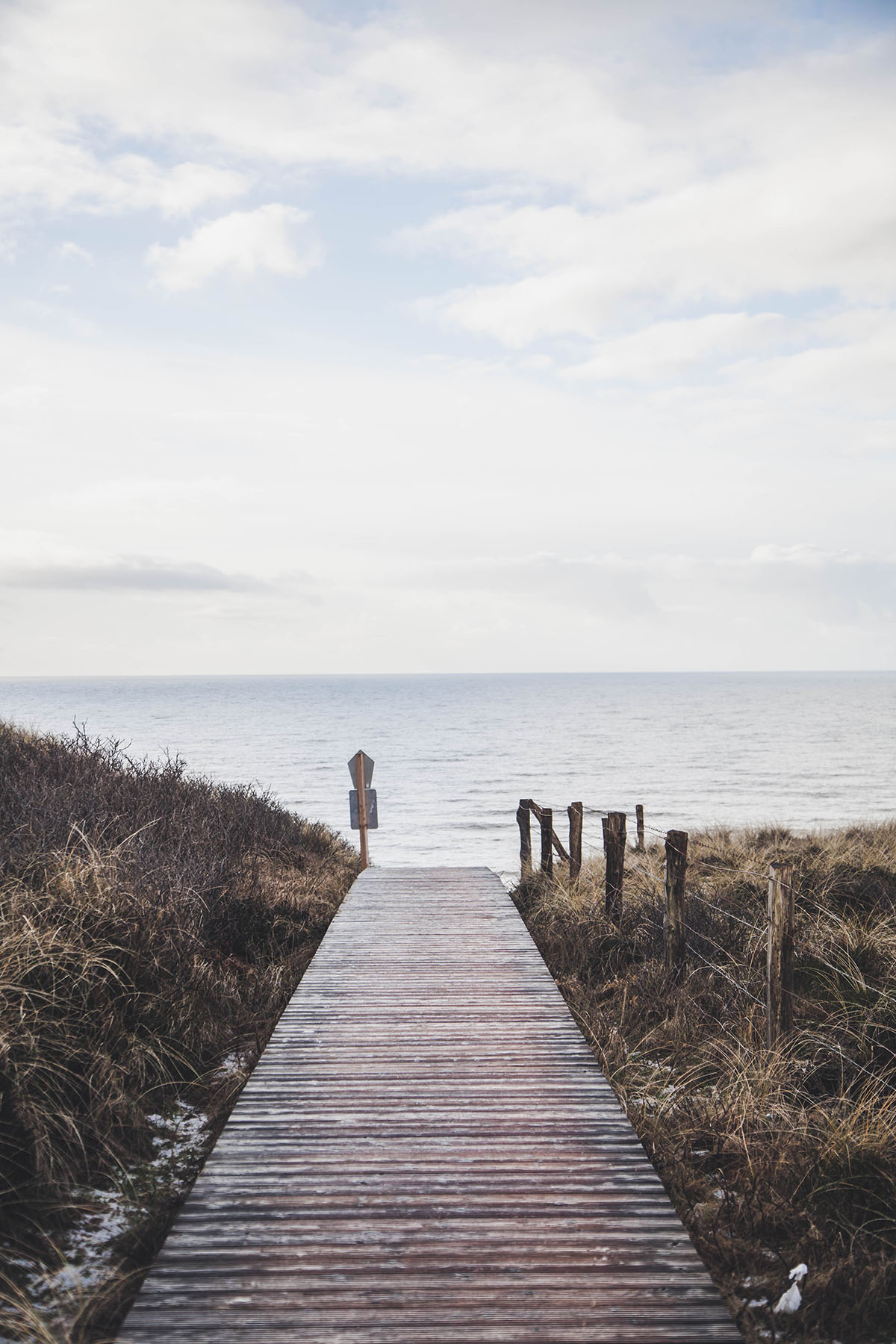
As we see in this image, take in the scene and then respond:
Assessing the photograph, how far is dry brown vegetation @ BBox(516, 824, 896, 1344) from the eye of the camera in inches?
126

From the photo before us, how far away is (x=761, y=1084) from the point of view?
4422 mm

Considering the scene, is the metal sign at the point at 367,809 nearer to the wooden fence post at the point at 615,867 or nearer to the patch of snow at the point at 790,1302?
the wooden fence post at the point at 615,867

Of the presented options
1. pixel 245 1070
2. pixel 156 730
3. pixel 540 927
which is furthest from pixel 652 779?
pixel 156 730

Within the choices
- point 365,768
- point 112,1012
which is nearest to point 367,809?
point 365,768

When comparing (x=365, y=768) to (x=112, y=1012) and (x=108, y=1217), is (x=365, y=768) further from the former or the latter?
(x=108, y=1217)

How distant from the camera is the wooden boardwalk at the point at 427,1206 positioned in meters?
2.72

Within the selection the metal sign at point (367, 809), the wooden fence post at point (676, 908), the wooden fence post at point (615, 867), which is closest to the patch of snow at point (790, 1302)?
the wooden fence post at point (676, 908)

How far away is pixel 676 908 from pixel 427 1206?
3.72m

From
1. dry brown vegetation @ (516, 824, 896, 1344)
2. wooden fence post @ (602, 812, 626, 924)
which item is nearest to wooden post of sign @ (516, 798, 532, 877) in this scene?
dry brown vegetation @ (516, 824, 896, 1344)

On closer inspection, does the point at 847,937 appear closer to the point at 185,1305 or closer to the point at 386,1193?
the point at 386,1193

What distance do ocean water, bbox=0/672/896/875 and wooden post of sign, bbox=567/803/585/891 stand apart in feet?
1.82

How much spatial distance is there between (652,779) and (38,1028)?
3516cm

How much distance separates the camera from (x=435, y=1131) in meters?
4.01

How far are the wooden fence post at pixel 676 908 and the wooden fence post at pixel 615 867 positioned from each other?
55.8 inches
